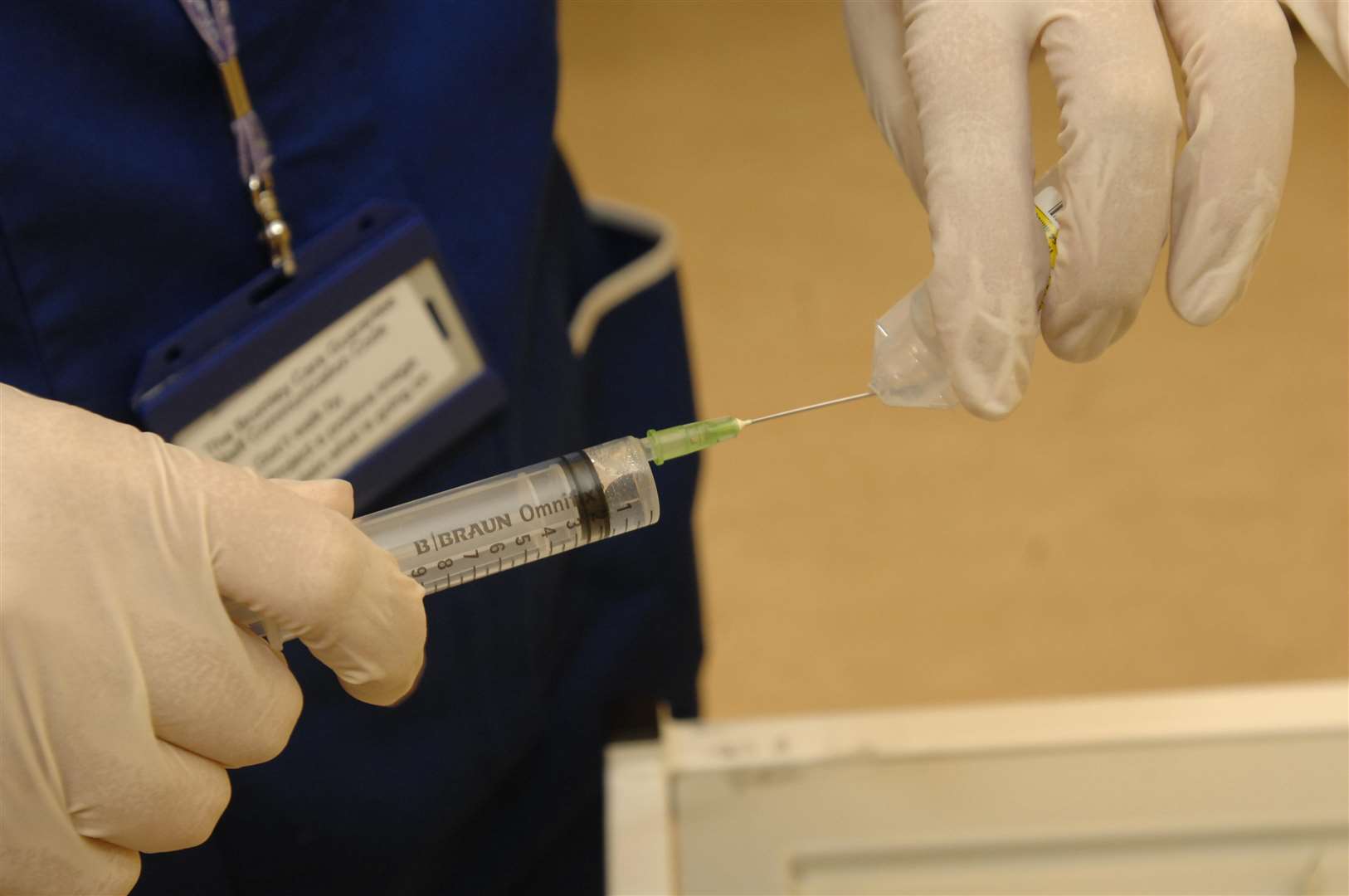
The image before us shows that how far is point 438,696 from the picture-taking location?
74cm

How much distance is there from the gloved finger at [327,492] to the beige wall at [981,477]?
1.04 metres

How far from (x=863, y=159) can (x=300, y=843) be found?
1.67 m

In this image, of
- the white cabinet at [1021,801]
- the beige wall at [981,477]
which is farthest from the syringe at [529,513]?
the beige wall at [981,477]

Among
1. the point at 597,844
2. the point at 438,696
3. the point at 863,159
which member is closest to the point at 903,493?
the point at 863,159

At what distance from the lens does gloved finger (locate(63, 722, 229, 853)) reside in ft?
1.69

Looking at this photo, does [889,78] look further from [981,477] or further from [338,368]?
[981,477]

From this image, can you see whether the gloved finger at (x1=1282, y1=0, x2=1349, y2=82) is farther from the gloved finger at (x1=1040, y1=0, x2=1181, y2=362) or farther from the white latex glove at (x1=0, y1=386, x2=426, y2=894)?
the white latex glove at (x1=0, y1=386, x2=426, y2=894)

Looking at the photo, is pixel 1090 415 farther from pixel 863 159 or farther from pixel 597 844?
pixel 597 844

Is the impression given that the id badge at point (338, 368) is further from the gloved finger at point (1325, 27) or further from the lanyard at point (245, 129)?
the gloved finger at point (1325, 27)

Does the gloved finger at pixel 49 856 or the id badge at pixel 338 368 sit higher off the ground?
the id badge at pixel 338 368

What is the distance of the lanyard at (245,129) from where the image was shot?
62 cm

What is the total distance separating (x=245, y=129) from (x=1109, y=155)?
454 mm

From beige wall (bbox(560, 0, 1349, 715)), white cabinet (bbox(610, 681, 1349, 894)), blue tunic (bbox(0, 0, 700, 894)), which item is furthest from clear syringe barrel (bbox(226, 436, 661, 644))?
beige wall (bbox(560, 0, 1349, 715))

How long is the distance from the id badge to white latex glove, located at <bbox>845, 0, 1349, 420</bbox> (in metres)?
0.29
